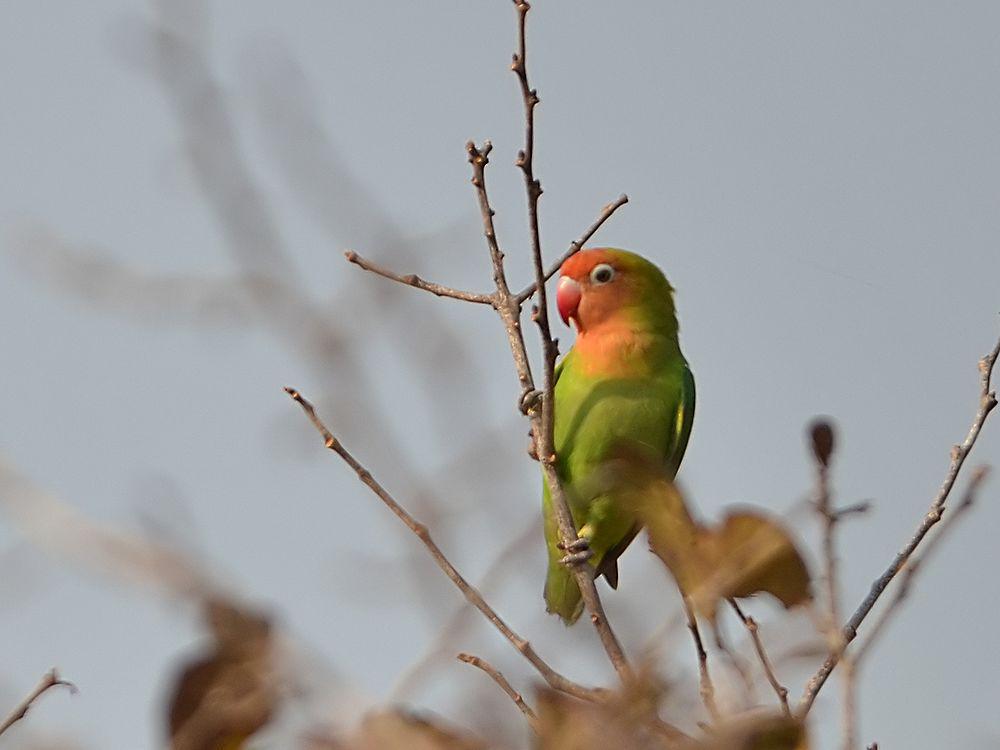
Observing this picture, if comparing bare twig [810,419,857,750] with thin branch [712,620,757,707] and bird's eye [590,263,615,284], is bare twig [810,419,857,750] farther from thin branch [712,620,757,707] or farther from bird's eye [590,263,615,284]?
bird's eye [590,263,615,284]

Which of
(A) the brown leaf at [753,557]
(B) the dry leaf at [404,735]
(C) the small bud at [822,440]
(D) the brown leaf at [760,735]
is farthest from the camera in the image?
(C) the small bud at [822,440]

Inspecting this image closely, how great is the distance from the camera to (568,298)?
4836 mm

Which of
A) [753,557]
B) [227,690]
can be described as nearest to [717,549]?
[753,557]

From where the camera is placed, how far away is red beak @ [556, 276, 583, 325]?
4.82m

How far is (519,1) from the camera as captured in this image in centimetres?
300

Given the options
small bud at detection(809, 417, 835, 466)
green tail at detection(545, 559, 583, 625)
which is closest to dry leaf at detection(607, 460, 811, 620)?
small bud at detection(809, 417, 835, 466)

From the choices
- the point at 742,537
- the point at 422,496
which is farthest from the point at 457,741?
the point at 422,496

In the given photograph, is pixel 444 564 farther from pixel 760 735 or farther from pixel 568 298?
pixel 568 298

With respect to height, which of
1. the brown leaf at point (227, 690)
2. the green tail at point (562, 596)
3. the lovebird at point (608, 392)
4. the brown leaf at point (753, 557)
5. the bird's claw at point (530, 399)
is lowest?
the brown leaf at point (227, 690)

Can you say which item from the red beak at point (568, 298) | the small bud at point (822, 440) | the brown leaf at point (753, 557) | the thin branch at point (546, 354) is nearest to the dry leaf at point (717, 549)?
the brown leaf at point (753, 557)

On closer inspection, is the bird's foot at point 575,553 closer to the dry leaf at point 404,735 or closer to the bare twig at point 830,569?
the bare twig at point 830,569

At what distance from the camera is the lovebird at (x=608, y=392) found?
4270 millimetres

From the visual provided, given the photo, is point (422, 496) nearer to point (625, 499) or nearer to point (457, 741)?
point (625, 499)

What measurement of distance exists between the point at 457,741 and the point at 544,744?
138 millimetres
